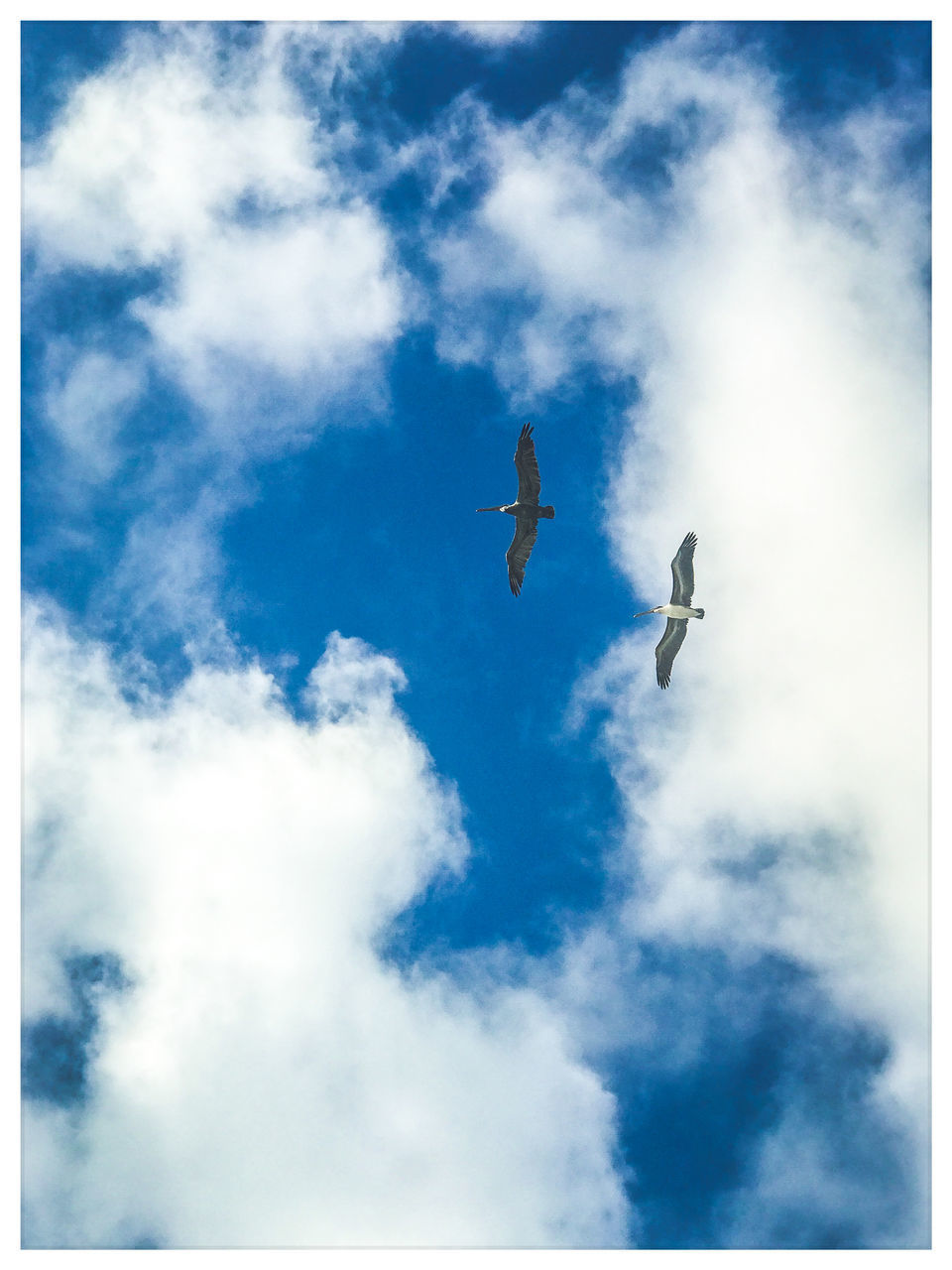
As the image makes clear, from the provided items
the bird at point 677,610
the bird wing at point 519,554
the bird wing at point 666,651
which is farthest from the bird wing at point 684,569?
the bird wing at point 519,554

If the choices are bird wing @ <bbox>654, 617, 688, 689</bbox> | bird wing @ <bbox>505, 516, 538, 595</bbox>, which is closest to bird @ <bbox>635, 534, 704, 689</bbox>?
bird wing @ <bbox>654, 617, 688, 689</bbox>

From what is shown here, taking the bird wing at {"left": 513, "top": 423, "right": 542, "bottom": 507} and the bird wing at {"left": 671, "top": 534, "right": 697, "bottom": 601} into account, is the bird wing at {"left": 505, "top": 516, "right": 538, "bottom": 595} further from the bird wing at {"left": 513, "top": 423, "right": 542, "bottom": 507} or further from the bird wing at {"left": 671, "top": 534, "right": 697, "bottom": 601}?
the bird wing at {"left": 671, "top": 534, "right": 697, "bottom": 601}

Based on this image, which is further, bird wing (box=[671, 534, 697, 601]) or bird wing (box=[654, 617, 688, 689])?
bird wing (box=[654, 617, 688, 689])

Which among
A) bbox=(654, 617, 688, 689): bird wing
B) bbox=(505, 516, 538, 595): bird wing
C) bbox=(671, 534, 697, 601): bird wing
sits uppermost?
bbox=(505, 516, 538, 595): bird wing

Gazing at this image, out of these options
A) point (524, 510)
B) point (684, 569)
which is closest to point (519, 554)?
point (524, 510)

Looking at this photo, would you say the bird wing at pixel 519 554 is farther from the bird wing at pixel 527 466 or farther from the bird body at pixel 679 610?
the bird body at pixel 679 610
